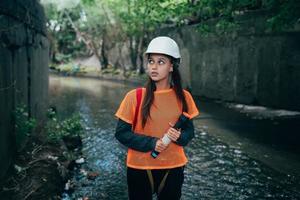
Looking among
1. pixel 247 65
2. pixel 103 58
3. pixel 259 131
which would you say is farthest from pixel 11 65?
pixel 103 58

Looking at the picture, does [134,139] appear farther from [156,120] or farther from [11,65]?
[11,65]

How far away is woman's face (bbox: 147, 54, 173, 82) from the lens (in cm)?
324

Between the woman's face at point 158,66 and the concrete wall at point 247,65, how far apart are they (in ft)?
32.8

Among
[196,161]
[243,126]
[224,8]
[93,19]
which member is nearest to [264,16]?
[224,8]

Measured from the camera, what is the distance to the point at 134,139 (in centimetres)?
317

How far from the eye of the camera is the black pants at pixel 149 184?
128 inches

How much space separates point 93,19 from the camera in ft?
107

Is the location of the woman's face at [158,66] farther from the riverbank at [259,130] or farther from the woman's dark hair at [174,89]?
the riverbank at [259,130]

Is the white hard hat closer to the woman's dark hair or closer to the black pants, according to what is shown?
the woman's dark hair

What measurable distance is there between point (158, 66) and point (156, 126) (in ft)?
1.59

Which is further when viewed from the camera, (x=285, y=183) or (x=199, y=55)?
(x=199, y=55)

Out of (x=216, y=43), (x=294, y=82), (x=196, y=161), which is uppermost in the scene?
(x=216, y=43)

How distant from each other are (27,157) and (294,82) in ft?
29.1

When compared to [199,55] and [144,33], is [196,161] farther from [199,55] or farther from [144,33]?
[144,33]
